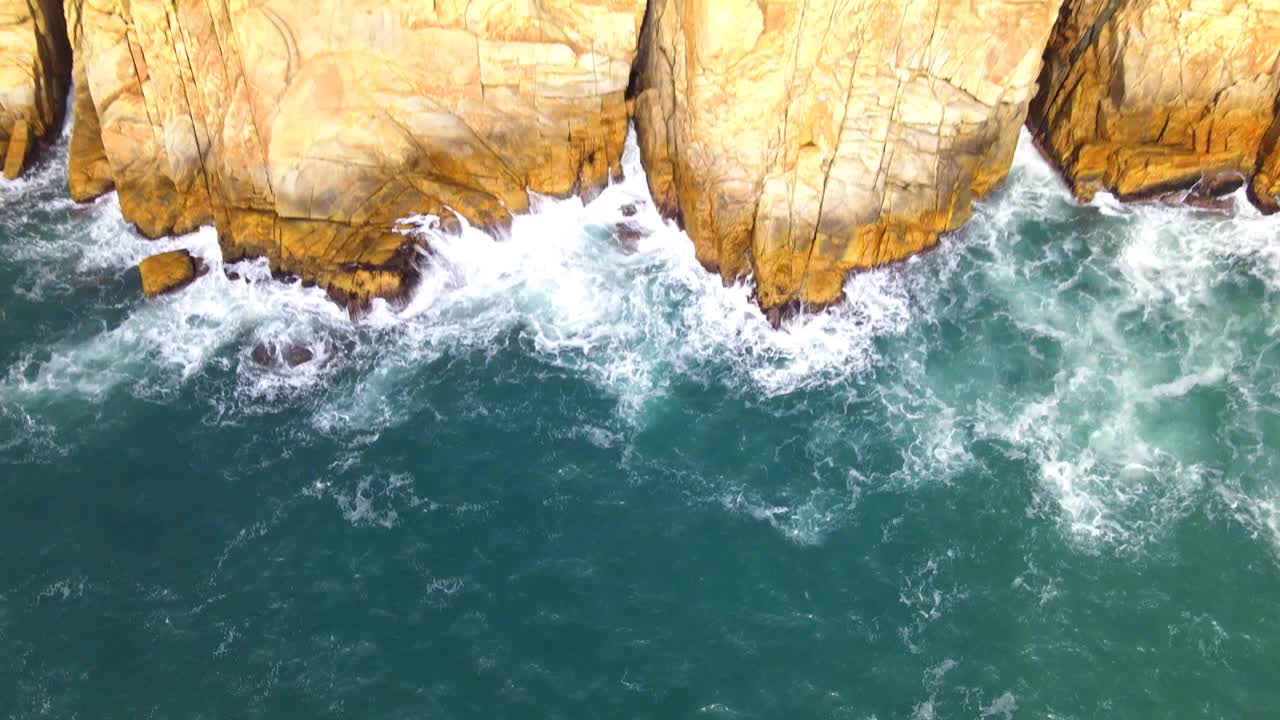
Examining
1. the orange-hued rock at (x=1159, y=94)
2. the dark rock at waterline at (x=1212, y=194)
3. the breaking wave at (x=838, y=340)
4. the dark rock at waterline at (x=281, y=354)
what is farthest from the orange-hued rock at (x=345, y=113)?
the dark rock at waterline at (x=1212, y=194)

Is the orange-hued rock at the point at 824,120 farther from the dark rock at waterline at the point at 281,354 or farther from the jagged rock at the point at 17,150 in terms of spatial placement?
the jagged rock at the point at 17,150

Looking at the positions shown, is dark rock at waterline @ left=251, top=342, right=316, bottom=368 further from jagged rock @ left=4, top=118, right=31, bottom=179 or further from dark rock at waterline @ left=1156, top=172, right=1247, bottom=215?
dark rock at waterline @ left=1156, top=172, right=1247, bottom=215

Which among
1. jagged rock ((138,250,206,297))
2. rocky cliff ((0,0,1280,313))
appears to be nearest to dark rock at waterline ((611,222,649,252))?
rocky cliff ((0,0,1280,313))

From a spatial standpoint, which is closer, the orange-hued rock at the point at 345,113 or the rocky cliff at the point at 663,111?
the rocky cliff at the point at 663,111

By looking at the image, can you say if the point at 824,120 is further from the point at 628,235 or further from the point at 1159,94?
the point at 1159,94

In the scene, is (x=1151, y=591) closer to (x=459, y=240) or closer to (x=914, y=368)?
(x=914, y=368)

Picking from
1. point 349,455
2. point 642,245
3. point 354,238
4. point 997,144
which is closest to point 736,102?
point 642,245
